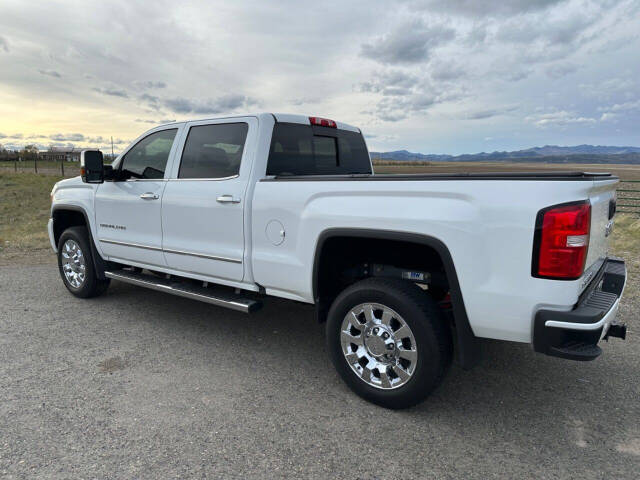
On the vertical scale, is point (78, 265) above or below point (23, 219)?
above

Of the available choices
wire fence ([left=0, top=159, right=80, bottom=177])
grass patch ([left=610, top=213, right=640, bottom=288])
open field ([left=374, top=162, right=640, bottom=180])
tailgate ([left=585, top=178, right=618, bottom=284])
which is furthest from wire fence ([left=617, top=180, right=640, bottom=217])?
wire fence ([left=0, top=159, right=80, bottom=177])

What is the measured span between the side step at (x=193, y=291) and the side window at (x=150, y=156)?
3.35ft

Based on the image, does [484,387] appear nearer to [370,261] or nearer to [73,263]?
[370,261]

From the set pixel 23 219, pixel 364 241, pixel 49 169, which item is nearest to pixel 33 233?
pixel 23 219

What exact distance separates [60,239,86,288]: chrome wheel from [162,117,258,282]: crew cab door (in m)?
1.71

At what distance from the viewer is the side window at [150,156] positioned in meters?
4.52

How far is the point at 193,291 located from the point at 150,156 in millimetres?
1480

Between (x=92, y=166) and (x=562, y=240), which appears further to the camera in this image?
(x=92, y=166)

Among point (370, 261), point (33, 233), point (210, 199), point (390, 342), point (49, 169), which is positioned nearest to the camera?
point (390, 342)

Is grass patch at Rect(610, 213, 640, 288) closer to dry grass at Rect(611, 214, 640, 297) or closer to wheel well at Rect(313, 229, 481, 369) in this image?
dry grass at Rect(611, 214, 640, 297)

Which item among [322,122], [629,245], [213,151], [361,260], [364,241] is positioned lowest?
[629,245]

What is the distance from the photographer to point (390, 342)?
3.04 m

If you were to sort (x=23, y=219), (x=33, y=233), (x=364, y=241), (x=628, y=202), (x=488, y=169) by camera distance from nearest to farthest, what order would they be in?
(x=364, y=241), (x=33, y=233), (x=23, y=219), (x=628, y=202), (x=488, y=169)

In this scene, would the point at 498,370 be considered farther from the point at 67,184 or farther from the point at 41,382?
the point at 67,184
